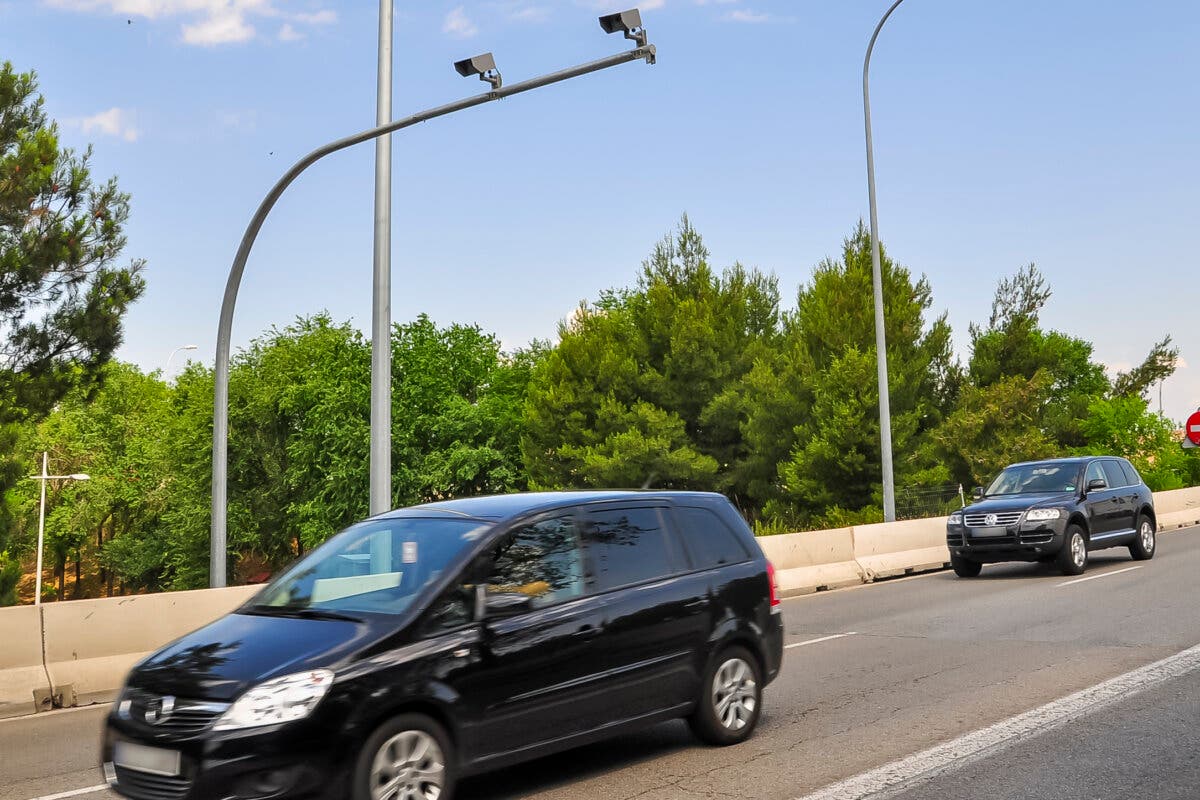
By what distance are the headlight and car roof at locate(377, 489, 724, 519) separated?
4.88 ft

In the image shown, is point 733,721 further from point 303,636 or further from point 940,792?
point 303,636

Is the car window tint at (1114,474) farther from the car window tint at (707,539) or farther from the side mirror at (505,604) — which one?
the side mirror at (505,604)

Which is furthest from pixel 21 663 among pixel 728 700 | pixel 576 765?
pixel 728 700

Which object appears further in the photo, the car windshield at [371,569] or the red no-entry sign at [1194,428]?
the red no-entry sign at [1194,428]

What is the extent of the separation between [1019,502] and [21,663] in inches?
537

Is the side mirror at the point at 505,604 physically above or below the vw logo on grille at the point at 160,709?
above

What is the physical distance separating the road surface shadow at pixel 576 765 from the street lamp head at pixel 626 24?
24.7 ft

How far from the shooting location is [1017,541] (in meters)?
17.5

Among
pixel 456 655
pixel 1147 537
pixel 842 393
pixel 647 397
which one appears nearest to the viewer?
pixel 456 655

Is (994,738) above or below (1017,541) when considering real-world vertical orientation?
below

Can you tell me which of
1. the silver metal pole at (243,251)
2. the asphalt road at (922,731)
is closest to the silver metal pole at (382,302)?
the silver metal pole at (243,251)

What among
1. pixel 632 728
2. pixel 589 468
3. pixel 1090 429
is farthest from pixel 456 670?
pixel 1090 429

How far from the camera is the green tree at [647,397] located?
50844 millimetres

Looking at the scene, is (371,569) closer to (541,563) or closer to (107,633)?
(541,563)
